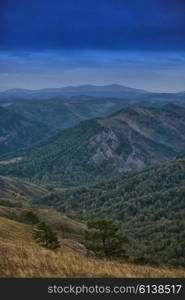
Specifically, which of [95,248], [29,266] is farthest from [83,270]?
[95,248]

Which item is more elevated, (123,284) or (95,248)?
(123,284)

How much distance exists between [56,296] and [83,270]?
3.50 meters

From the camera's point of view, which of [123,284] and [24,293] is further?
[123,284]

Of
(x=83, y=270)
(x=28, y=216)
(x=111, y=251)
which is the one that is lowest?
(x=28, y=216)

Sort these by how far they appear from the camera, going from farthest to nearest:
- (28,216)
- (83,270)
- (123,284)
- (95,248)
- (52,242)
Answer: (28,216), (52,242), (95,248), (83,270), (123,284)

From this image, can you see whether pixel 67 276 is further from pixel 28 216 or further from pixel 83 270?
pixel 28 216

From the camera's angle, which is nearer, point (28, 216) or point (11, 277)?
point (11, 277)

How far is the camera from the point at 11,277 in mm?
14094

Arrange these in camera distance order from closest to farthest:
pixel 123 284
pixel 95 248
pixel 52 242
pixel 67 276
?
pixel 123 284
pixel 67 276
pixel 95 248
pixel 52 242

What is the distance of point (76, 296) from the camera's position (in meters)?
12.4

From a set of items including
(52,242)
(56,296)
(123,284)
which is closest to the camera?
(56,296)

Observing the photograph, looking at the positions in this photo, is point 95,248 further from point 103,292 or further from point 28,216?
point 28,216

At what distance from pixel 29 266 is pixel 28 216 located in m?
94.2

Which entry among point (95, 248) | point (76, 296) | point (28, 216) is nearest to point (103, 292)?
point (76, 296)
